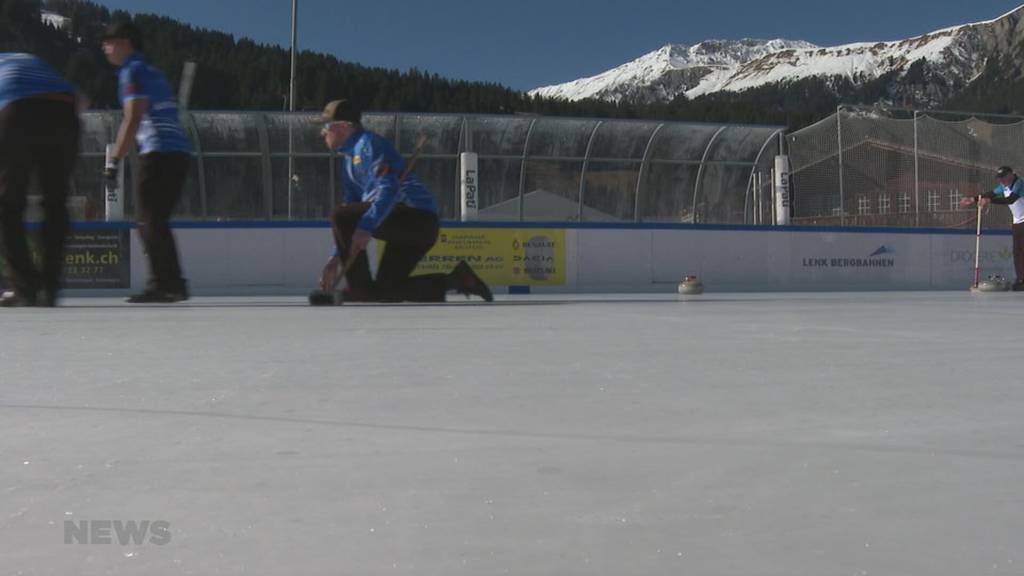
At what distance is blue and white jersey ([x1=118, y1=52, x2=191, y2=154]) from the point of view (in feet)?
11.6

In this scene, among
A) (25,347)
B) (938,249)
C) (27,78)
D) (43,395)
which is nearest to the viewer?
(43,395)

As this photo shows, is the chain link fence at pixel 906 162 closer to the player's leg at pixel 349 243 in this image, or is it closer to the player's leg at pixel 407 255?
the player's leg at pixel 407 255

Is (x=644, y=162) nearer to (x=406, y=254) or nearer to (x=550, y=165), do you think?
(x=550, y=165)

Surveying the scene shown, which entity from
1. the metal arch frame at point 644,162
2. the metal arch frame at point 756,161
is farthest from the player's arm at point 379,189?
the metal arch frame at point 756,161

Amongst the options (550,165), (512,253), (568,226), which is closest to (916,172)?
(550,165)

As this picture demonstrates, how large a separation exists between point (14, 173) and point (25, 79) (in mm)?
371

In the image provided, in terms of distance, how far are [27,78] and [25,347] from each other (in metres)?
1.37

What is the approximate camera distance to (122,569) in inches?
35.0

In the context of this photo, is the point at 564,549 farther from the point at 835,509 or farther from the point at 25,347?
the point at 25,347

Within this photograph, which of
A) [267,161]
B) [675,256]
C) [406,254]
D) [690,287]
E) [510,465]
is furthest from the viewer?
[267,161]

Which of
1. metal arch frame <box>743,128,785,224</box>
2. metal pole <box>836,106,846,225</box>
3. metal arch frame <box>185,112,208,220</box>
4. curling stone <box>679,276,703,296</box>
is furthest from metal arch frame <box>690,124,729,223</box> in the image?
metal arch frame <box>185,112,208,220</box>

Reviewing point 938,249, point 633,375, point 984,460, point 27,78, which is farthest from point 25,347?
point 938,249

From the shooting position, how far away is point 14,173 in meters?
3.52

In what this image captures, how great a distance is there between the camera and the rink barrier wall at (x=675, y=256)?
12.5 m
